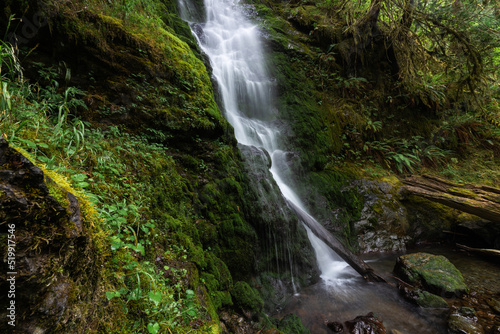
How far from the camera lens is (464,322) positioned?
3.40 meters

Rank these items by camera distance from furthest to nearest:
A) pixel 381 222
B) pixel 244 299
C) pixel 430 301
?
pixel 381 222 → pixel 430 301 → pixel 244 299

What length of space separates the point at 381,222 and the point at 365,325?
12.4 feet

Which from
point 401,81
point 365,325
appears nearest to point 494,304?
point 365,325

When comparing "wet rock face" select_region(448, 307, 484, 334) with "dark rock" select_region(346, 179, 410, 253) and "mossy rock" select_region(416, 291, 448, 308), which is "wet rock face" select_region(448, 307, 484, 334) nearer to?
"mossy rock" select_region(416, 291, 448, 308)

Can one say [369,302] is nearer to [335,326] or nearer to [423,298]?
[423,298]

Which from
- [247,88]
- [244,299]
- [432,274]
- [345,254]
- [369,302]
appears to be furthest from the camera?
[247,88]

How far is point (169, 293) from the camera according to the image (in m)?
1.79

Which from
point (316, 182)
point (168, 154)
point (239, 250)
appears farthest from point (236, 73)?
point (239, 250)

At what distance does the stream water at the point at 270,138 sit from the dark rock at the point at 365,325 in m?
0.20

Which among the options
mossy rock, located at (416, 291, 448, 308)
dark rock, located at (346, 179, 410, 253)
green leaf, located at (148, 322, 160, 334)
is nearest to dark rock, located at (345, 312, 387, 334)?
mossy rock, located at (416, 291, 448, 308)

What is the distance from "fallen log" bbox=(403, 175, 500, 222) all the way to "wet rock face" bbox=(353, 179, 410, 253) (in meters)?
0.76

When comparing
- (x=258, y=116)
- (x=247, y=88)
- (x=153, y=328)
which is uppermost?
(x=247, y=88)

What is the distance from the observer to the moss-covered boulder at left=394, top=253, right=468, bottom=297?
4102 millimetres

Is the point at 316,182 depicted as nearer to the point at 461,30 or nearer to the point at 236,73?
the point at 236,73
